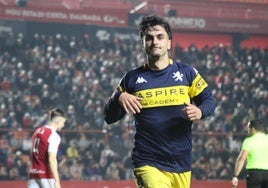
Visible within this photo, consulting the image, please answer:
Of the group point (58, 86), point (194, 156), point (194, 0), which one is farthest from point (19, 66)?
point (194, 0)

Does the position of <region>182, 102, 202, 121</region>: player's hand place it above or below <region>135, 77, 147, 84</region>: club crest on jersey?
below

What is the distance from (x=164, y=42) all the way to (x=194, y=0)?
25682 millimetres

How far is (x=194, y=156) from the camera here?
62.5ft

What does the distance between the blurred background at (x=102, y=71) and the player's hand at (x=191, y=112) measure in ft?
42.0

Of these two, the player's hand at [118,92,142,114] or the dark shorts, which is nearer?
the player's hand at [118,92,142,114]

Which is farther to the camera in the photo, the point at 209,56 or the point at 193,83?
the point at 209,56

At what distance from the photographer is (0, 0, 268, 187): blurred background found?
17859 millimetres

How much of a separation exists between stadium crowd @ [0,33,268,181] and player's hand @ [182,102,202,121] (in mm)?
12787

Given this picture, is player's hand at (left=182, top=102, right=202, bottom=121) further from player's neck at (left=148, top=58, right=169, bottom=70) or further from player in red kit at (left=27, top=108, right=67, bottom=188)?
player in red kit at (left=27, top=108, right=67, bottom=188)

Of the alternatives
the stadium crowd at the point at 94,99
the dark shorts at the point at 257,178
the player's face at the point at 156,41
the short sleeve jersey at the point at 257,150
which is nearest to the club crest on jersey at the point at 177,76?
the player's face at the point at 156,41

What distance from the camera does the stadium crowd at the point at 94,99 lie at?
17.6m

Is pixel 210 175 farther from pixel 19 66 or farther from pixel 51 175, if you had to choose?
pixel 51 175

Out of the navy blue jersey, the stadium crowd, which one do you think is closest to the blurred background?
the stadium crowd

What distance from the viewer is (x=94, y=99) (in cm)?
2092
